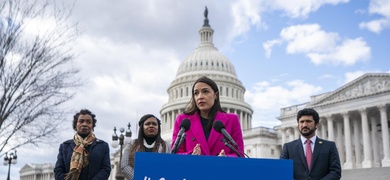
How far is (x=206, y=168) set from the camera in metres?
3.38

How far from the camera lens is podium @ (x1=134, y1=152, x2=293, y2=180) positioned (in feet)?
11.0

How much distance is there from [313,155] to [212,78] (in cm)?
8962

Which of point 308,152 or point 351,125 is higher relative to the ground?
point 351,125

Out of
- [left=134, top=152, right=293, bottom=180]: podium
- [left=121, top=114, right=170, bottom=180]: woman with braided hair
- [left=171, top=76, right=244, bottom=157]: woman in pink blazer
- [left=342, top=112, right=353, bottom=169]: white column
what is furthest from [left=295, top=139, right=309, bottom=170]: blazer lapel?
[left=342, top=112, right=353, bottom=169]: white column

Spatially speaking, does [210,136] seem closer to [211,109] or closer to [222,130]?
[222,130]

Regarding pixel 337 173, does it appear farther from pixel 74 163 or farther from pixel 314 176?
pixel 74 163

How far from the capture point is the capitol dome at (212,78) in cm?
9300

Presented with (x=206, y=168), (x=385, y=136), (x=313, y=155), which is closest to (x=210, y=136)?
(x=206, y=168)

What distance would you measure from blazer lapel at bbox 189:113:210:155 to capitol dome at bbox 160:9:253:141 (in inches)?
3370

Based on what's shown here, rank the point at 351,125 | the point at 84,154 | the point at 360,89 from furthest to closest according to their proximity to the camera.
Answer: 1. the point at 351,125
2. the point at 360,89
3. the point at 84,154

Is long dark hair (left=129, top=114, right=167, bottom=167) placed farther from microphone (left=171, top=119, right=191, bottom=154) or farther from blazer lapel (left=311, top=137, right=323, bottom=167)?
microphone (left=171, top=119, right=191, bottom=154)

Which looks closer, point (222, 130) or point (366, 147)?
point (222, 130)

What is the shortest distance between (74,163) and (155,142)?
49.1 inches

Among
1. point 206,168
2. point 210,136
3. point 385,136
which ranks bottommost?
point 206,168
